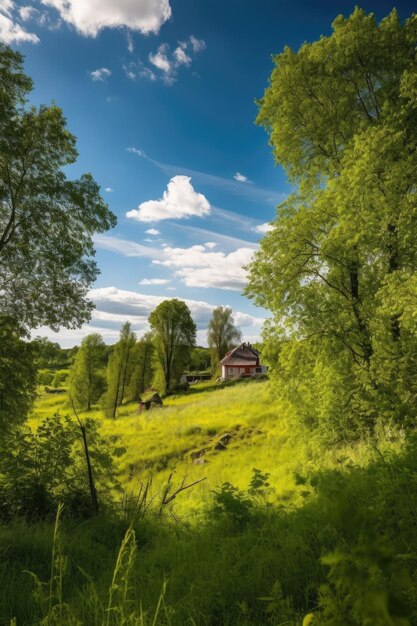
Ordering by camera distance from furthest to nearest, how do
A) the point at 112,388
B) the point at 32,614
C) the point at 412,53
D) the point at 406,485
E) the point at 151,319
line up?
the point at 151,319 → the point at 112,388 → the point at 412,53 → the point at 406,485 → the point at 32,614

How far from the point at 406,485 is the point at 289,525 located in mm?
1754

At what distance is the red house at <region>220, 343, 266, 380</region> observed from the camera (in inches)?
2411

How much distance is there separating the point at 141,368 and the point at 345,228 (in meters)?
41.4

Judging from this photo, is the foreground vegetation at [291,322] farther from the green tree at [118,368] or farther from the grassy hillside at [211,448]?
the green tree at [118,368]

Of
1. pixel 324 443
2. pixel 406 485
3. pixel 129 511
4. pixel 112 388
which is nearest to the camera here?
pixel 406 485

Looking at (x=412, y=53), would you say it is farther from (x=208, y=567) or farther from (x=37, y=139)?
(x=208, y=567)

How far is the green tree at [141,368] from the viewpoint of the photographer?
4494cm

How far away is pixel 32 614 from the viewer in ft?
10.3

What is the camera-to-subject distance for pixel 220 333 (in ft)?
208

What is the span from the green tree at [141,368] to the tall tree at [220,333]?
639 inches

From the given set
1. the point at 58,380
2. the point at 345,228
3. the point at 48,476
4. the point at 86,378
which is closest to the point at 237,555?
the point at 48,476

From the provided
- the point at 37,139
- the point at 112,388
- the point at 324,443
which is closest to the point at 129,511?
the point at 324,443

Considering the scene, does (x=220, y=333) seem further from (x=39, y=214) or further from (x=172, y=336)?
(x=39, y=214)

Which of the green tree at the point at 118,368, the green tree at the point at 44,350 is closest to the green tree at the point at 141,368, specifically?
the green tree at the point at 118,368
